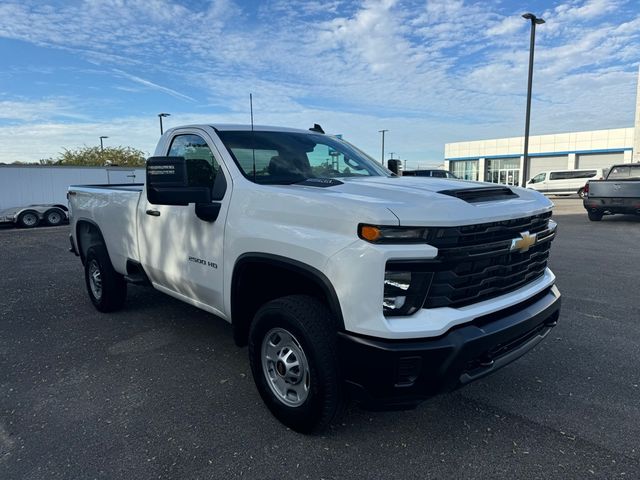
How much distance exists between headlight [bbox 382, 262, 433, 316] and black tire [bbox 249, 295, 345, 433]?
1.23 ft

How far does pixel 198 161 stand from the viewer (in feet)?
12.6

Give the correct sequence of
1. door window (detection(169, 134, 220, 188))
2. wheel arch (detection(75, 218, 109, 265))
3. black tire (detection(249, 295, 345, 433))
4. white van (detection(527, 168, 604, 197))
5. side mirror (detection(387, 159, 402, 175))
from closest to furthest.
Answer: black tire (detection(249, 295, 345, 433)), door window (detection(169, 134, 220, 188)), side mirror (detection(387, 159, 402, 175)), wheel arch (detection(75, 218, 109, 265)), white van (detection(527, 168, 604, 197))

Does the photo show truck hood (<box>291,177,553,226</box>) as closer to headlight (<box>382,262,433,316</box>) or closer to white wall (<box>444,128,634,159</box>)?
headlight (<box>382,262,433,316</box>)

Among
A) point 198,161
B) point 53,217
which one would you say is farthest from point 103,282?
point 53,217

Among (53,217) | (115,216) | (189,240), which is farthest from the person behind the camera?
(53,217)

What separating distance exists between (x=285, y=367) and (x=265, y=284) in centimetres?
64

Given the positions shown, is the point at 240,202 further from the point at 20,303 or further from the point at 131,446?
the point at 20,303

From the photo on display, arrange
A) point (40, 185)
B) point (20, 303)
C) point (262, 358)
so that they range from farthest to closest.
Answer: point (40, 185), point (20, 303), point (262, 358)

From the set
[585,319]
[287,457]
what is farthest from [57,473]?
[585,319]

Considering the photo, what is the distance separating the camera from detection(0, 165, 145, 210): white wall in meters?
20.6

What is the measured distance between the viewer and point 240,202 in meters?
3.23

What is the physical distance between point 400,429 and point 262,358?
989 mm

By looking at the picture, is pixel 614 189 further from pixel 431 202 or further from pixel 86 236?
pixel 86 236

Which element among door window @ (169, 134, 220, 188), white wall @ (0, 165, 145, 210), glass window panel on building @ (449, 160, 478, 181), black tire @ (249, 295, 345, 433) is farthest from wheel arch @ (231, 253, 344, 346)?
glass window panel on building @ (449, 160, 478, 181)
